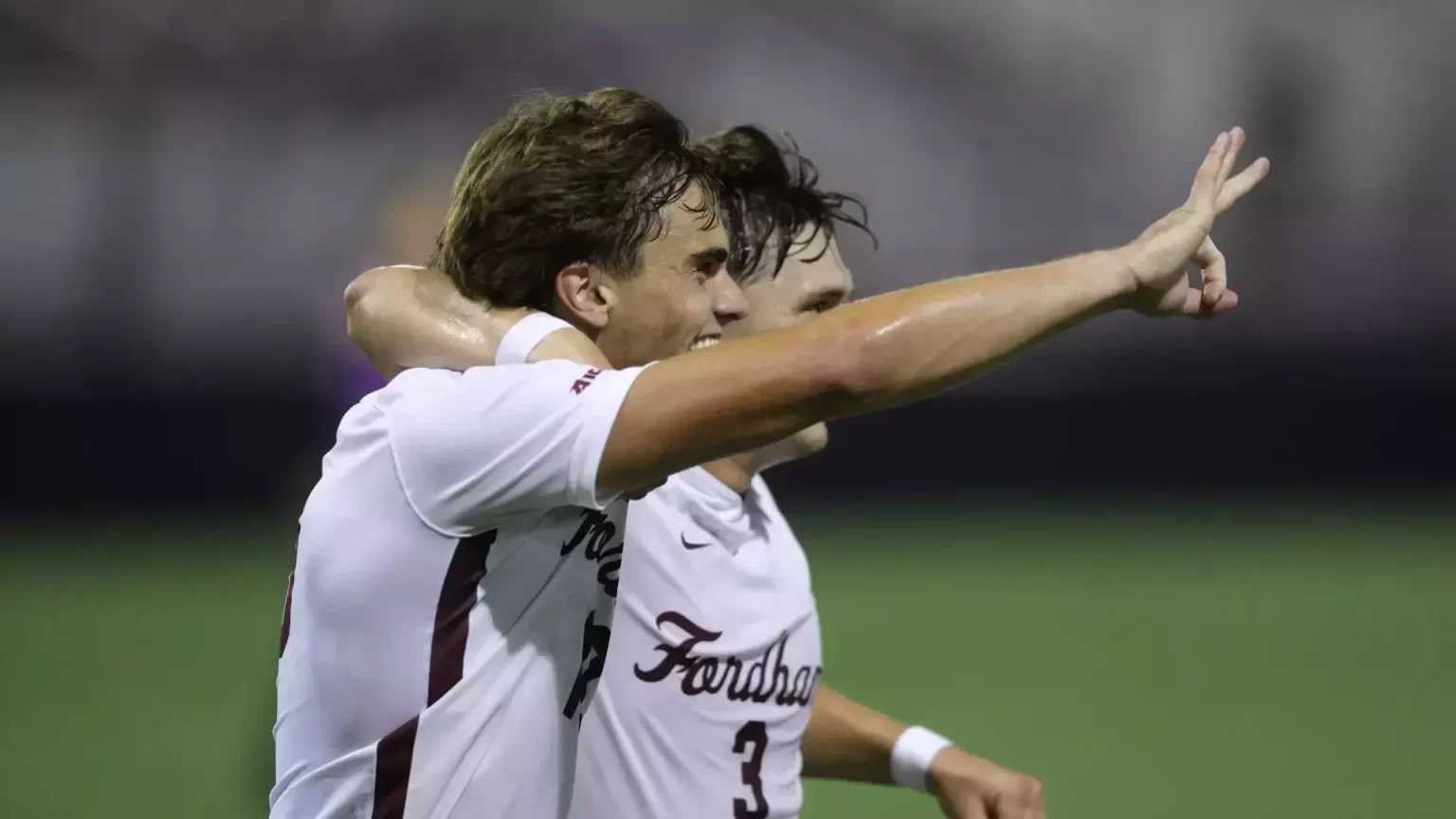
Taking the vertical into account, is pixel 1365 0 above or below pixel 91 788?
above

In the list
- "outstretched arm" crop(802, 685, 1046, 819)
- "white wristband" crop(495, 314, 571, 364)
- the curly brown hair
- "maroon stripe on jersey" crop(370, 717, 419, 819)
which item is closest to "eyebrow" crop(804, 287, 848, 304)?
"outstretched arm" crop(802, 685, 1046, 819)

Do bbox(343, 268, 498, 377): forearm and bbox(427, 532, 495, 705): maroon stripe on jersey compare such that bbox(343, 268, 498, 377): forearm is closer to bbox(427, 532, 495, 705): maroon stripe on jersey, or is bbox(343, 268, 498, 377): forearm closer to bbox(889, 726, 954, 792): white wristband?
bbox(427, 532, 495, 705): maroon stripe on jersey

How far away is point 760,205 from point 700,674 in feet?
3.87

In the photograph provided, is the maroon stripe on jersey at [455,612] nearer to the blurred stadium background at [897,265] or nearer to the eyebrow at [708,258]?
the eyebrow at [708,258]

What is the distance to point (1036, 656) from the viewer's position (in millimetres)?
8172

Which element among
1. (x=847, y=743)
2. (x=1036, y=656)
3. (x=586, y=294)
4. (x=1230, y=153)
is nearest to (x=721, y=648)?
(x=847, y=743)

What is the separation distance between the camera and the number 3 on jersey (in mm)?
2943

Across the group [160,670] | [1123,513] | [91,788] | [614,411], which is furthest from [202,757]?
[1123,513]

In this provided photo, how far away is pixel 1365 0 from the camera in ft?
38.1

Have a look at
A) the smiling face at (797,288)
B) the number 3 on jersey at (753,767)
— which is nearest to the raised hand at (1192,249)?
the number 3 on jersey at (753,767)

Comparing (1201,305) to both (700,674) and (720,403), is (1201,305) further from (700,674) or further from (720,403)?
(700,674)

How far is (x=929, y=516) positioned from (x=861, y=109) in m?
2.92

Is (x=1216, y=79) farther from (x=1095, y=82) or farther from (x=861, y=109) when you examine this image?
(x=861, y=109)

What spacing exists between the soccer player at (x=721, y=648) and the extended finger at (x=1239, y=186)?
0.89m
